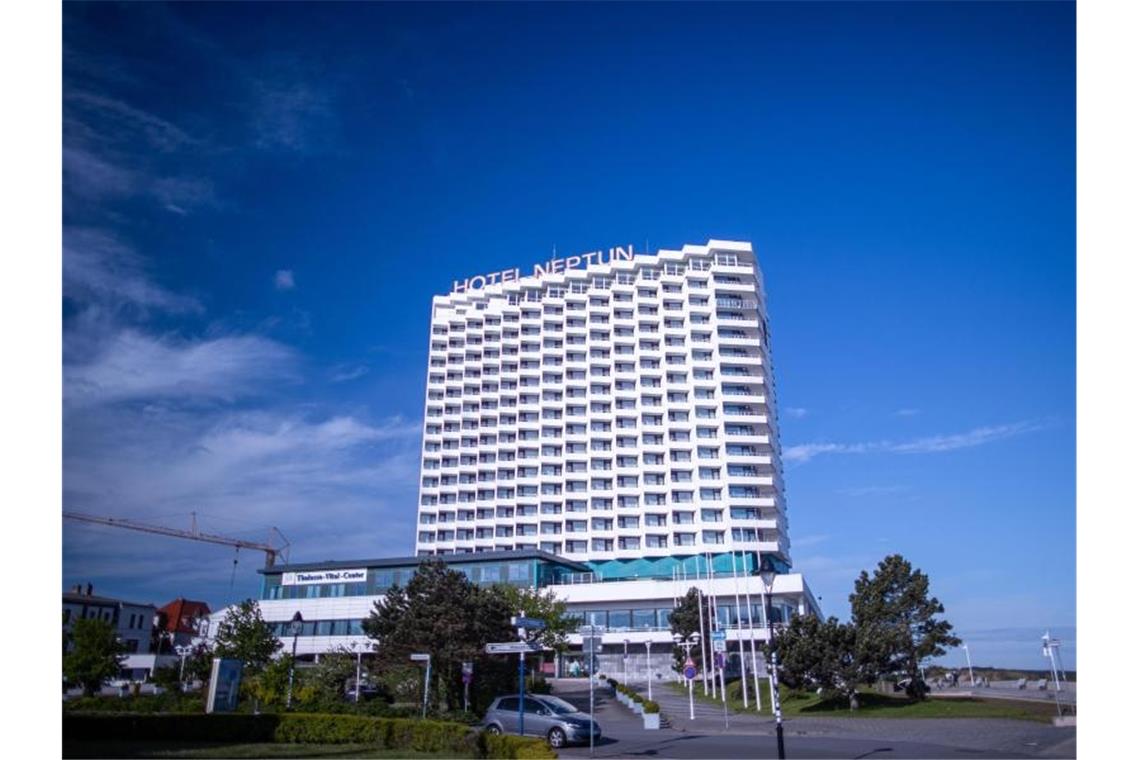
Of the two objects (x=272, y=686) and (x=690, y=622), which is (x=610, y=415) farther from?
(x=272, y=686)

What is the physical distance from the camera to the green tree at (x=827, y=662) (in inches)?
1471

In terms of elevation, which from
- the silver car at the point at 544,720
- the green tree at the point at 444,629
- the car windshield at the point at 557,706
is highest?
the green tree at the point at 444,629

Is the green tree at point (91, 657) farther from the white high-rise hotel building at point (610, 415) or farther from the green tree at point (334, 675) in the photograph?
the white high-rise hotel building at point (610, 415)

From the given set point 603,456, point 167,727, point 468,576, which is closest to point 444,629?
point 167,727

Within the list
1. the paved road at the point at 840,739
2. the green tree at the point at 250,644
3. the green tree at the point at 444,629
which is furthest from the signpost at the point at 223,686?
the green tree at the point at 250,644

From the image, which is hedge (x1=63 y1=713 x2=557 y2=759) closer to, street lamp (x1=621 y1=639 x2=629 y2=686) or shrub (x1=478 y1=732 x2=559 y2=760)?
shrub (x1=478 y1=732 x2=559 y2=760)

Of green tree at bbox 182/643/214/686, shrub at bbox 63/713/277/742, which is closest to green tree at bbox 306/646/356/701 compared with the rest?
green tree at bbox 182/643/214/686

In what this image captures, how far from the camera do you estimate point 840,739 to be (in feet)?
87.4

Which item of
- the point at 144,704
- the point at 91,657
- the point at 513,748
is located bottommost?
the point at 144,704

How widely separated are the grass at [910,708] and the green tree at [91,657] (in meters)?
37.9

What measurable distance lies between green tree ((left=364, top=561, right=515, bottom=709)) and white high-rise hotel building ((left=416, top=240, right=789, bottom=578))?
45.9 metres

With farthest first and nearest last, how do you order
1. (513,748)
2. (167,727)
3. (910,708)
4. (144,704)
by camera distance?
(910,708) < (144,704) < (167,727) < (513,748)

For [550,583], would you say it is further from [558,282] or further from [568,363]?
[558,282]

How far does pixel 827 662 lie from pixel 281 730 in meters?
25.7
